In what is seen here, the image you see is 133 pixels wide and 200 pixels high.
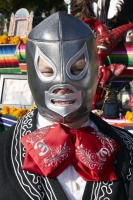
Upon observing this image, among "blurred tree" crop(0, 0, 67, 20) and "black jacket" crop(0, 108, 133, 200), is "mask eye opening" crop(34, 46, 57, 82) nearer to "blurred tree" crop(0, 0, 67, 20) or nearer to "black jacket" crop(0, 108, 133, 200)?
"black jacket" crop(0, 108, 133, 200)

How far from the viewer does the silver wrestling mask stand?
1234mm

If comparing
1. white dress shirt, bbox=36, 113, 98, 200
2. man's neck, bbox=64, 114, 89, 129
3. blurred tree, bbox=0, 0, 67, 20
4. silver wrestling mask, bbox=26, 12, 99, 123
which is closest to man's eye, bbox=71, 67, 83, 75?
silver wrestling mask, bbox=26, 12, 99, 123

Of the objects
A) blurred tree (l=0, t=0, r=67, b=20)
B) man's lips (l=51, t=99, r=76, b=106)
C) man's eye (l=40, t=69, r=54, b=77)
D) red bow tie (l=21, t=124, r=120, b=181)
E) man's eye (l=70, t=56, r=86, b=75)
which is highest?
blurred tree (l=0, t=0, r=67, b=20)

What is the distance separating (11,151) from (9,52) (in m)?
2.47

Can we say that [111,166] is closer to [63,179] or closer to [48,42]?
[63,179]

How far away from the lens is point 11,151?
1297 mm

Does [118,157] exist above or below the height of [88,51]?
below

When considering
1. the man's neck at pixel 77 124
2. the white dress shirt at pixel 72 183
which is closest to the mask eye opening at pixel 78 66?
the man's neck at pixel 77 124

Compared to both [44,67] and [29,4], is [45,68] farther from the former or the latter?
[29,4]

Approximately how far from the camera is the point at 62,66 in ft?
4.03

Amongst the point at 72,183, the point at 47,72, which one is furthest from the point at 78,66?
the point at 72,183

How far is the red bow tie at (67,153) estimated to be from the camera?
48.9 inches

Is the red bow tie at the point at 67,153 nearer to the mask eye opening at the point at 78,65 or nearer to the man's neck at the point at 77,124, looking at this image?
the man's neck at the point at 77,124

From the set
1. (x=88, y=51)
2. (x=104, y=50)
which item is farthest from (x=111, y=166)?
(x=104, y=50)
